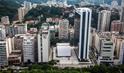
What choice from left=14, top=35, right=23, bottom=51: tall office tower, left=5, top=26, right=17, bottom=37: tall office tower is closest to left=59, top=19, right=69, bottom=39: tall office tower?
left=5, top=26, right=17, bottom=37: tall office tower

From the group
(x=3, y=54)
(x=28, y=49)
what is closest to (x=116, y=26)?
(x=28, y=49)

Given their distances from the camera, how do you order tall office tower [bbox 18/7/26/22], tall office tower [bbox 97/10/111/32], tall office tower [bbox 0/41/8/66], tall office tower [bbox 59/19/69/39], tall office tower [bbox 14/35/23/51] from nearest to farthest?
1. tall office tower [bbox 0/41/8/66]
2. tall office tower [bbox 14/35/23/51]
3. tall office tower [bbox 59/19/69/39]
4. tall office tower [bbox 97/10/111/32]
5. tall office tower [bbox 18/7/26/22]

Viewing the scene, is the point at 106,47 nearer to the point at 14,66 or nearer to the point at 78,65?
the point at 78,65

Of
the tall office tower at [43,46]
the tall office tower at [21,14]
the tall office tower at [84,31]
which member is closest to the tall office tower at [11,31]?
the tall office tower at [43,46]

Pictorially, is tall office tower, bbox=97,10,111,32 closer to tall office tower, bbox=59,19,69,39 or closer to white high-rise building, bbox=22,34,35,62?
tall office tower, bbox=59,19,69,39

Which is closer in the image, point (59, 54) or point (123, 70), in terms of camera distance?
point (123, 70)

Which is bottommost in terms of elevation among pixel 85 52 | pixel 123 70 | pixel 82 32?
pixel 123 70

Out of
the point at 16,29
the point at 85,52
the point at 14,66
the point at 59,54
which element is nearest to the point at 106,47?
the point at 85,52

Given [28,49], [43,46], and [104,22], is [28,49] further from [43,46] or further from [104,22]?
[104,22]
